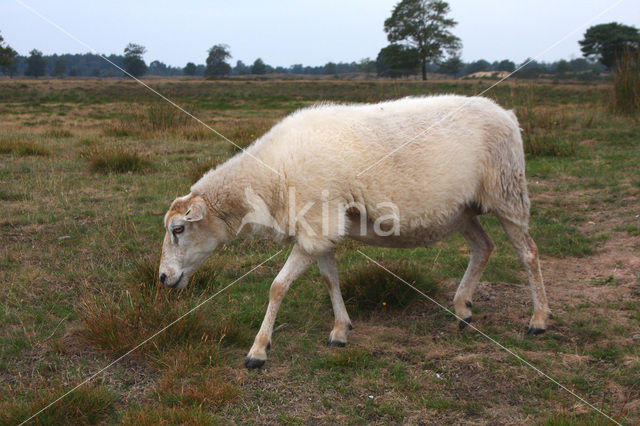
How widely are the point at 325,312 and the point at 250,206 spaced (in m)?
1.35

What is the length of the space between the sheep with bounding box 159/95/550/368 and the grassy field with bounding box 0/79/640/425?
360 millimetres

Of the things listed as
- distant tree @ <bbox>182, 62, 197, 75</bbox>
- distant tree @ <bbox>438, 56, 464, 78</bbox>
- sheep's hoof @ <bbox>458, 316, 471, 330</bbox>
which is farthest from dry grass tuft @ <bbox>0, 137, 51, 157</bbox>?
distant tree @ <bbox>182, 62, 197, 75</bbox>

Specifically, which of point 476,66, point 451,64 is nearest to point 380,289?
point 451,64

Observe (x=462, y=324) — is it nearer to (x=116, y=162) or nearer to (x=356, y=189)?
(x=356, y=189)

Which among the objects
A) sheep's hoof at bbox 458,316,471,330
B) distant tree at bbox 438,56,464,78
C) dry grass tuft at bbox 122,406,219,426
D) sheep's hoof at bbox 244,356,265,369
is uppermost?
distant tree at bbox 438,56,464,78

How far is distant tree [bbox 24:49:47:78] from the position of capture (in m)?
104

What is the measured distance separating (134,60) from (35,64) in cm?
→ 4599

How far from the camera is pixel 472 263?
482 centimetres

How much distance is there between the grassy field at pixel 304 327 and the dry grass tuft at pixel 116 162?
1.31 metres

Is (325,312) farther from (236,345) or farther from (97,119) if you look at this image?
(97,119)

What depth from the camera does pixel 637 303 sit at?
476cm

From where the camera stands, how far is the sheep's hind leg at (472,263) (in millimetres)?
4719

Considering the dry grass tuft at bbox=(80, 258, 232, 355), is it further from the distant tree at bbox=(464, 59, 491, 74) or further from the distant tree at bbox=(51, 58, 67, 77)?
the distant tree at bbox=(51, 58, 67, 77)

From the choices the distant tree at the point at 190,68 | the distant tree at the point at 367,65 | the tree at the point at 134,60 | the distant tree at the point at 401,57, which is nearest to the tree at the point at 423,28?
the distant tree at the point at 401,57
